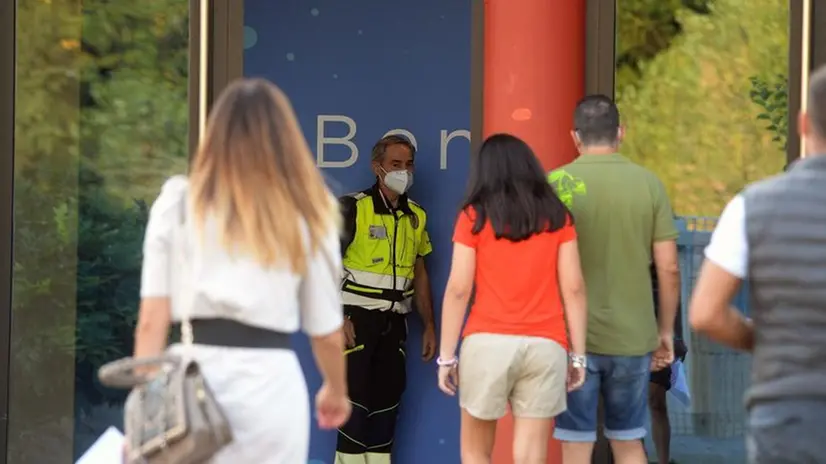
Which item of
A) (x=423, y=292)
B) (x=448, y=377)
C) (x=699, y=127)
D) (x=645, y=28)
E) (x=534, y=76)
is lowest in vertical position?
(x=448, y=377)

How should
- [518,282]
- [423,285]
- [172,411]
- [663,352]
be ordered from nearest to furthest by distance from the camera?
[172,411], [518,282], [663,352], [423,285]

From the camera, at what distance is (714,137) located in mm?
6297

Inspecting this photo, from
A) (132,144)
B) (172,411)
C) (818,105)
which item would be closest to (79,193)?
(132,144)

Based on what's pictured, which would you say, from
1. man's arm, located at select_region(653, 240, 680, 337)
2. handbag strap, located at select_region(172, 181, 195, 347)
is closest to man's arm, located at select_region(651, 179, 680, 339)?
man's arm, located at select_region(653, 240, 680, 337)

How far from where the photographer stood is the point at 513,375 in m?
4.90

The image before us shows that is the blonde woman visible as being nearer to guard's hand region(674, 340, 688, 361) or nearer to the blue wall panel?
guard's hand region(674, 340, 688, 361)

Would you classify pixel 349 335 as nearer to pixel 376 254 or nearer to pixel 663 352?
pixel 376 254

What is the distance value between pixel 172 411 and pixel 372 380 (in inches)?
153

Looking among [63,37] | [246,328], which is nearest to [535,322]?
[246,328]

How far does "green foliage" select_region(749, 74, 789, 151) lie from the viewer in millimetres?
5926

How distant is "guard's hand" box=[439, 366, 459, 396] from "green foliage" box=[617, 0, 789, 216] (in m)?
1.76

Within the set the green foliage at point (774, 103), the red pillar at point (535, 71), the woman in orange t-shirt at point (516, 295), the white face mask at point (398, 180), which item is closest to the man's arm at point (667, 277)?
the woman in orange t-shirt at point (516, 295)

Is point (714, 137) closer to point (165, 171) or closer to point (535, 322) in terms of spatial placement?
point (535, 322)

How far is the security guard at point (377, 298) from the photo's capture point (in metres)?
6.95
